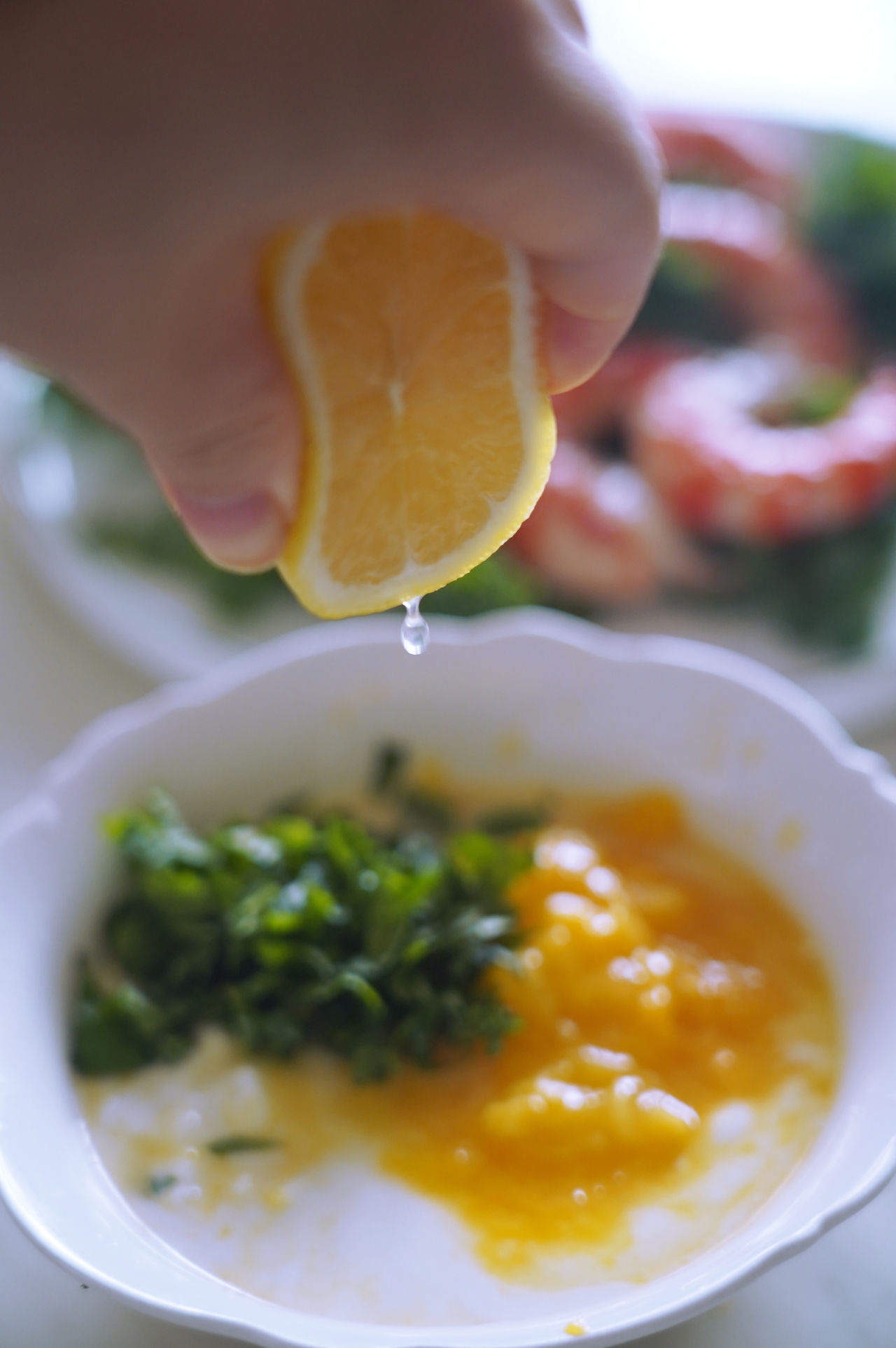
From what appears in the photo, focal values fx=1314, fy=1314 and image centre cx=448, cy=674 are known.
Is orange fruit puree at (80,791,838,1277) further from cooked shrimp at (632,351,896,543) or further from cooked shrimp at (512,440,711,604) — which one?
cooked shrimp at (632,351,896,543)

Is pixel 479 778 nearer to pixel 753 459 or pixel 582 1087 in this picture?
pixel 582 1087

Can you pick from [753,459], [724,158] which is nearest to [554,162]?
[753,459]

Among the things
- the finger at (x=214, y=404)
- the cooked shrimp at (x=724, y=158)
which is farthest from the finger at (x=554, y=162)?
the cooked shrimp at (x=724, y=158)

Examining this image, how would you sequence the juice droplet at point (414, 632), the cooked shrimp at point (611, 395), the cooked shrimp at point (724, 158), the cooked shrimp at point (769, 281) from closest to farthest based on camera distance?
1. the juice droplet at point (414, 632)
2. the cooked shrimp at point (611, 395)
3. the cooked shrimp at point (769, 281)
4. the cooked shrimp at point (724, 158)

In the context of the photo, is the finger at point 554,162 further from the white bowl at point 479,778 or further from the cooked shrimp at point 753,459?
the cooked shrimp at point 753,459

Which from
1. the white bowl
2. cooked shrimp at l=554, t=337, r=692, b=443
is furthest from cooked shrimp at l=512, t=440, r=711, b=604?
the white bowl

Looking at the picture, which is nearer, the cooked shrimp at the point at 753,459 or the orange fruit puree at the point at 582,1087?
the orange fruit puree at the point at 582,1087
